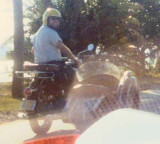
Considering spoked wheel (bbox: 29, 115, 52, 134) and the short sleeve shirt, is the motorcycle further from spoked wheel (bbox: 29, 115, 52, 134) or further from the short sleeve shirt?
the short sleeve shirt

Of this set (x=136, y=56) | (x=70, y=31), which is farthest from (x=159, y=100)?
(x=136, y=56)

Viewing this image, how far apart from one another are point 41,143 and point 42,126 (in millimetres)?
5033

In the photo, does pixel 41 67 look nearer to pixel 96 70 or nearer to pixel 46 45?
pixel 46 45

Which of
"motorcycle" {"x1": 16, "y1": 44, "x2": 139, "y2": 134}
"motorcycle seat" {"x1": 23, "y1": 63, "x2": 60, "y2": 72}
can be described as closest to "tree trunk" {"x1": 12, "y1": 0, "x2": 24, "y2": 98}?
"motorcycle" {"x1": 16, "y1": 44, "x2": 139, "y2": 134}

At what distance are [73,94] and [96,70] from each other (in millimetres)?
566

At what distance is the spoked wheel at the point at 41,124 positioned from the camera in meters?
5.68

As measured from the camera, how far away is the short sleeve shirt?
6.01 m

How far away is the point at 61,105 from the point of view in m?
5.79

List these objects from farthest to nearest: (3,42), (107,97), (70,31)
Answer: (3,42) < (70,31) < (107,97)

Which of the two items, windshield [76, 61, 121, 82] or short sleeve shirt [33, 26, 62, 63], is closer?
windshield [76, 61, 121, 82]

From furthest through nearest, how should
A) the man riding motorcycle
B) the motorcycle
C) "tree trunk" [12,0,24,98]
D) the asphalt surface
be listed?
"tree trunk" [12,0,24,98], the man riding motorcycle, the asphalt surface, the motorcycle

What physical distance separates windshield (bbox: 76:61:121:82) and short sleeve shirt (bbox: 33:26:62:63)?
669mm

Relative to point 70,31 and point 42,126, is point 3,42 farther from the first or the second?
point 42,126

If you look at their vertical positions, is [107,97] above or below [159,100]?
above
